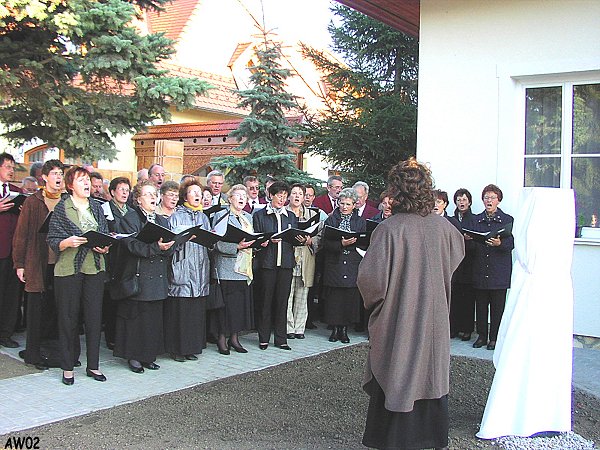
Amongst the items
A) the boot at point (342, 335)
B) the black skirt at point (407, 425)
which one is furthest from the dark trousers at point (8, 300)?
the black skirt at point (407, 425)

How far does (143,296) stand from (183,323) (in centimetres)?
73

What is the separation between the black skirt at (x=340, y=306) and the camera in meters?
8.84

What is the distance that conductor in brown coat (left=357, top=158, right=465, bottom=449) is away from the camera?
14.6ft

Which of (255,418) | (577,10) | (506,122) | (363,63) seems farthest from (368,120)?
(255,418)

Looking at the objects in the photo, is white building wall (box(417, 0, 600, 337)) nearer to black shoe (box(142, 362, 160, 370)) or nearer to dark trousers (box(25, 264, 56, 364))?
black shoe (box(142, 362, 160, 370))

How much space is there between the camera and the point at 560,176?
340 inches

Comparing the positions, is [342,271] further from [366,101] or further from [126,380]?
[366,101]

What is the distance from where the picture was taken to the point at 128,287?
6.77 meters

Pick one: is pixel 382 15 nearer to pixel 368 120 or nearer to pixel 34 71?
pixel 368 120

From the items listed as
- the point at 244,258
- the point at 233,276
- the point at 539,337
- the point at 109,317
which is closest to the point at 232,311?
the point at 233,276

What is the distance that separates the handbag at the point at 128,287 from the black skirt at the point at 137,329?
6.1 inches

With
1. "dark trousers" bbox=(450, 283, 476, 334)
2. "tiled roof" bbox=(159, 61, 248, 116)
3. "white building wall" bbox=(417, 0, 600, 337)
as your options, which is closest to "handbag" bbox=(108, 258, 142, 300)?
"dark trousers" bbox=(450, 283, 476, 334)

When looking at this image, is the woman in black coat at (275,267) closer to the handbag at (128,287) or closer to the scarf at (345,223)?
the scarf at (345,223)

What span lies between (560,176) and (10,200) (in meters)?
6.86
